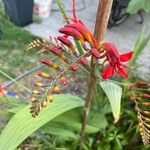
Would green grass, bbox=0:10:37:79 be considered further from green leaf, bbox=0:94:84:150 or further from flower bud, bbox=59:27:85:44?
flower bud, bbox=59:27:85:44

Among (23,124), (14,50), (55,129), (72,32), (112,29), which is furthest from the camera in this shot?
(112,29)

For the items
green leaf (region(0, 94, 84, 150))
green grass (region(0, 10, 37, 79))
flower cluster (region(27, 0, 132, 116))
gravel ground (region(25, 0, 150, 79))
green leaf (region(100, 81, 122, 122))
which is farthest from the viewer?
gravel ground (region(25, 0, 150, 79))

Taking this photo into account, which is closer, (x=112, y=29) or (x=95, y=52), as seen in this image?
(x=95, y=52)

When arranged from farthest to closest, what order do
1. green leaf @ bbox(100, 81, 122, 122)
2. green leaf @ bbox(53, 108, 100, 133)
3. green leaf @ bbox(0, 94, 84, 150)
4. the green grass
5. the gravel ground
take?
the gravel ground, the green grass, green leaf @ bbox(53, 108, 100, 133), green leaf @ bbox(0, 94, 84, 150), green leaf @ bbox(100, 81, 122, 122)

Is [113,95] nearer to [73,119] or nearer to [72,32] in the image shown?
[72,32]

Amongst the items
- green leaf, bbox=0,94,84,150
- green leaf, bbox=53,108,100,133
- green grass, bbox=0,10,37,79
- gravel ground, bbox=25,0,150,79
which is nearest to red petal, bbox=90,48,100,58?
green leaf, bbox=0,94,84,150

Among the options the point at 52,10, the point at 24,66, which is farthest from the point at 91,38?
the point at 52,10

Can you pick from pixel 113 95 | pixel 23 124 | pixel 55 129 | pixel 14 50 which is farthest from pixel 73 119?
pixel 14 50

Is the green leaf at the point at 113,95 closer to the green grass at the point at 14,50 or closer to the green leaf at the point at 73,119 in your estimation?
the green leaf at the point at 73,119
